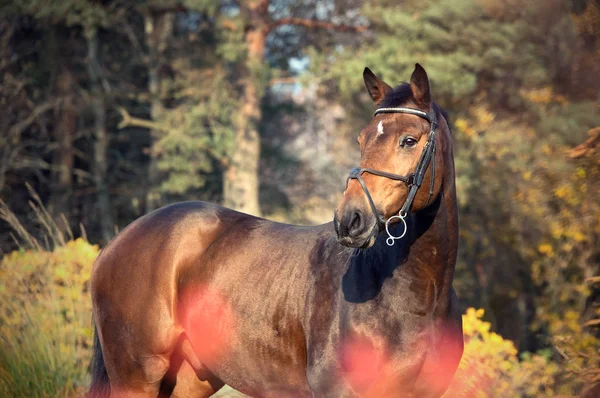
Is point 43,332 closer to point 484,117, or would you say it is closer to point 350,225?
point 350,225

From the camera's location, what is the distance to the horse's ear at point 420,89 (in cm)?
345

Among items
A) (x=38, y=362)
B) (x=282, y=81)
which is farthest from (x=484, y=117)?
(x=38, y=362)

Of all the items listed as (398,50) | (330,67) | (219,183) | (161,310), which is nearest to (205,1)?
(330,67)

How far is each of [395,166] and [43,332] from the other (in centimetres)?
374

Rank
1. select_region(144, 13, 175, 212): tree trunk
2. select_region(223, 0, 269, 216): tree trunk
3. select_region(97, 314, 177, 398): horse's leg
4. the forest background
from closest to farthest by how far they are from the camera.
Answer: select_region(97, 314, 177, 398): horse's leg
the forest background
select_region(223, 0, 269, 216): tree trunk
select_region(144, 13, 175, 212): tree trunk

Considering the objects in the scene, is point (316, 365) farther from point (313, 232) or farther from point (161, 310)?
point (161, 310)

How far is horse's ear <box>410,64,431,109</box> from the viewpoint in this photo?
3447mm

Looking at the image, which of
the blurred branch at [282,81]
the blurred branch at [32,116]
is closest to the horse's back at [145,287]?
the blurred branch at [282,81]

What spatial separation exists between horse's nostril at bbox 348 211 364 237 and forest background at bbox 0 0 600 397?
8.52ft

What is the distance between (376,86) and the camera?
3.76 m

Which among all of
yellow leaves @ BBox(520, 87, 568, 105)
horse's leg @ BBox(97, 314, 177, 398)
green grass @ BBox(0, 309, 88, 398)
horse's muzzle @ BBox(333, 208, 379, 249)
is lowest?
green grass @ BBox(0, 309, 88, 398)

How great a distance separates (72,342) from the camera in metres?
5.92

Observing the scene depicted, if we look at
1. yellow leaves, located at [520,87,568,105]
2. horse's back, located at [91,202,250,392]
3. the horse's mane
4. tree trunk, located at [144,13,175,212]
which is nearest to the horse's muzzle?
the horse's mane

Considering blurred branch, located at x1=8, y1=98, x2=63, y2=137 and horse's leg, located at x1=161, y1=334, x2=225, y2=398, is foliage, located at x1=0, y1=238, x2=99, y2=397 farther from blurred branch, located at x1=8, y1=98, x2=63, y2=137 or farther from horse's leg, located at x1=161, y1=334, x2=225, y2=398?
blurred branch, located at x1=8, y1=98, x2=63, y2=137
